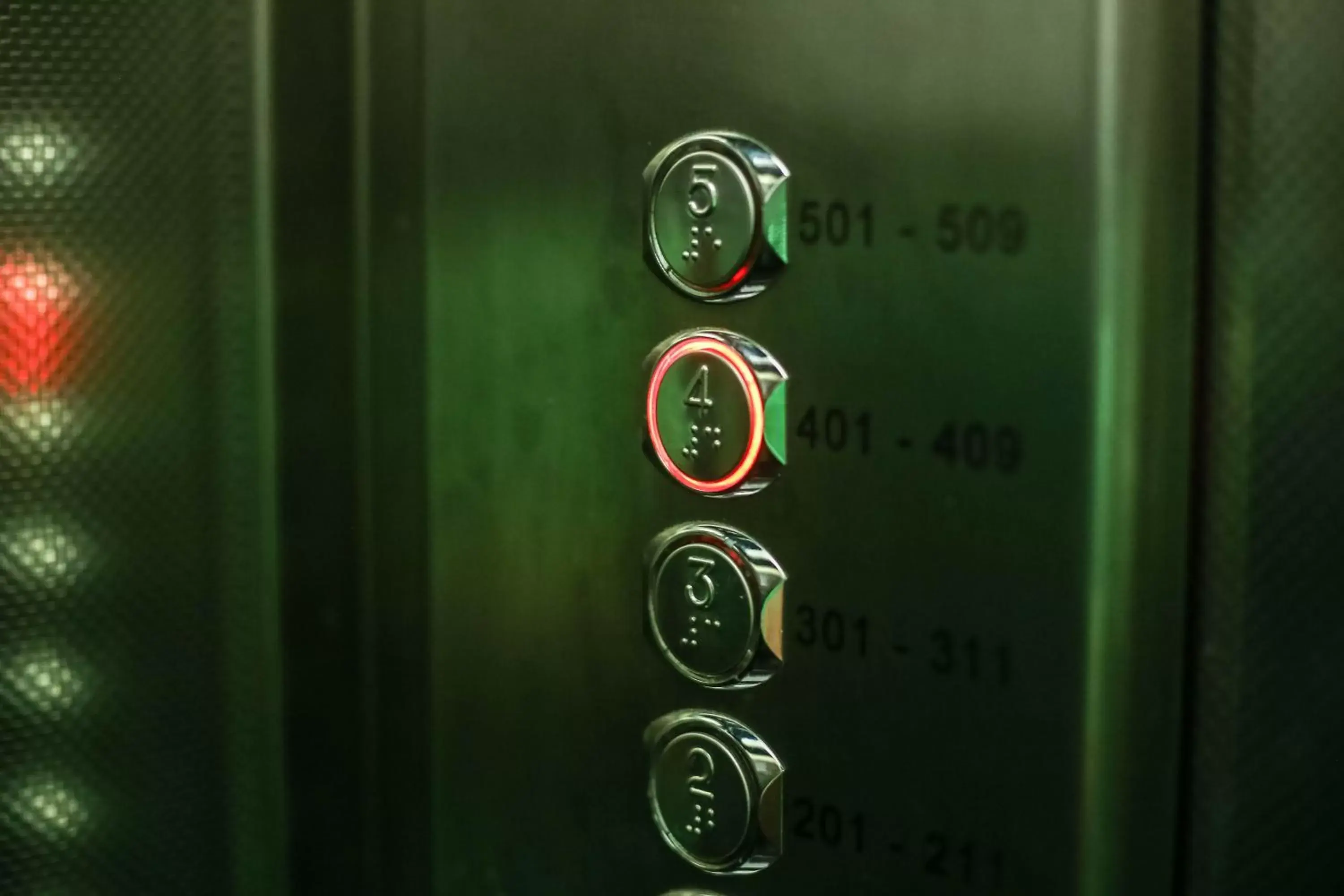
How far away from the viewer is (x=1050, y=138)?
0.63 meters

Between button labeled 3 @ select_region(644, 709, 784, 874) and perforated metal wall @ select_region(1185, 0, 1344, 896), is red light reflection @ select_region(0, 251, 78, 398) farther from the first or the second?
perforated metal wall @ select_region(1185, 0, 1344, 896)

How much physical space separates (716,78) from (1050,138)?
0.59ft

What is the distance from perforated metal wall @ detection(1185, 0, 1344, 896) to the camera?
65 centimetres

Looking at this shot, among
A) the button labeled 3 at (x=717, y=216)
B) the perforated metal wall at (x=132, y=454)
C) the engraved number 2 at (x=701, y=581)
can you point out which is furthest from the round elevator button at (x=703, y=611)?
the perforated metal wall at (x=132, y=454)

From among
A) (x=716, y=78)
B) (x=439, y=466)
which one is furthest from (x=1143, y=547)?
(x=439, y=466)

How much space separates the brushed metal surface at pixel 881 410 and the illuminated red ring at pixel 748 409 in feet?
0.03

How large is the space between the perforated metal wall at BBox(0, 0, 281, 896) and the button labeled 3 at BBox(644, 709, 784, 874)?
303 millimetres

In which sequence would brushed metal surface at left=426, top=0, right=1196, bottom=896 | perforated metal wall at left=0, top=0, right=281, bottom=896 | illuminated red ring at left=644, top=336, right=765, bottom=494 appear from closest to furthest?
brushed metal surface at left=426, top=0, right=1196, bottom=896 → illuminated red ring at left=644, top=336, right=765, bottom=494 → perforated metal wall at left=0, top=0, right=281, bottom=896

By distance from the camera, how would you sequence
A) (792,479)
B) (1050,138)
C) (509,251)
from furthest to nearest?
(509,251)
(792,479)
(1050,138)

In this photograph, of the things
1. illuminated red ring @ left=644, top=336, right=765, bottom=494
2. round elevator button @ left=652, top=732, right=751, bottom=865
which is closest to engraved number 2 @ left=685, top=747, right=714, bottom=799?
round elevator button @ left=652, top=732, right=751, bottom=865

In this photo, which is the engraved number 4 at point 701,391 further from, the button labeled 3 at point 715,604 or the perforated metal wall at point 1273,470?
the perforated metal wall at point 1273,470

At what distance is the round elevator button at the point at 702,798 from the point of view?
780mm

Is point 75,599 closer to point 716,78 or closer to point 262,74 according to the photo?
point 262,74

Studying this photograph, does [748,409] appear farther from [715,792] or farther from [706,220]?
[715,792]
